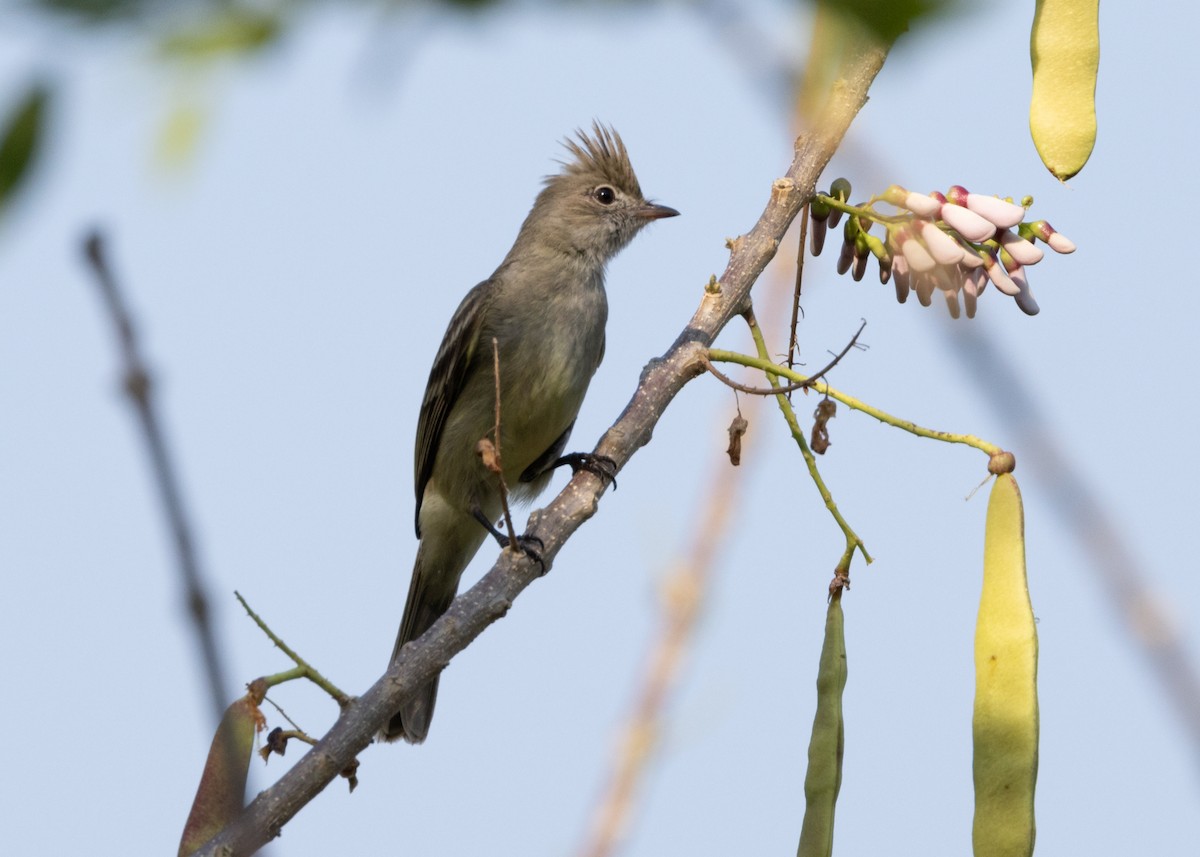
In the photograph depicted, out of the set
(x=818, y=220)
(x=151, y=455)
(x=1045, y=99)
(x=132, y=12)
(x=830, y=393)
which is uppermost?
(x=818, y=220)

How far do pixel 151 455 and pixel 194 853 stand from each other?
7.23 feet

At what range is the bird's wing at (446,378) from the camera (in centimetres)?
684

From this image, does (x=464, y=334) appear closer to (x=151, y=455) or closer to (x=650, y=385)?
(x=650, y=385)

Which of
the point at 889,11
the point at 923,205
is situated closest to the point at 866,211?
the point at 923,205

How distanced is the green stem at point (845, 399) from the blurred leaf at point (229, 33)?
2.32 metres

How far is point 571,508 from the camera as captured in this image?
12.7ft

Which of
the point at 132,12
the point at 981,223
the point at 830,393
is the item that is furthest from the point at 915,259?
the point at 132,12

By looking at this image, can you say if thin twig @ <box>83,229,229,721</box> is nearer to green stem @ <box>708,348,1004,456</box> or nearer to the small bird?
green stem @ <box>708,348,1004,456</box>

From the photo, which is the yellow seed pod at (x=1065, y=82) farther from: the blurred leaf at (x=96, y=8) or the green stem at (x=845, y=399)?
the blurred leaf at (x=96, y=8)

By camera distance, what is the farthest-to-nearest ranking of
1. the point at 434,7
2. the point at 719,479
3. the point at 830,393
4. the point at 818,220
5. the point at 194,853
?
the point at 719,479, the point at 818,220, the point at 830,393, the point at 194,853, the point at 434,7

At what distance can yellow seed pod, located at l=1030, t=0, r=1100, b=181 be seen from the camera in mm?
3016

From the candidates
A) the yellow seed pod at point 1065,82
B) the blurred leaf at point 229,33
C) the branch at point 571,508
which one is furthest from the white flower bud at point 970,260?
the blurred leaf at point 229,33

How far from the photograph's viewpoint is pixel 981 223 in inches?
144

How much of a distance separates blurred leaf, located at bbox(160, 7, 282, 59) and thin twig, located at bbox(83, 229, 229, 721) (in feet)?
0.69
